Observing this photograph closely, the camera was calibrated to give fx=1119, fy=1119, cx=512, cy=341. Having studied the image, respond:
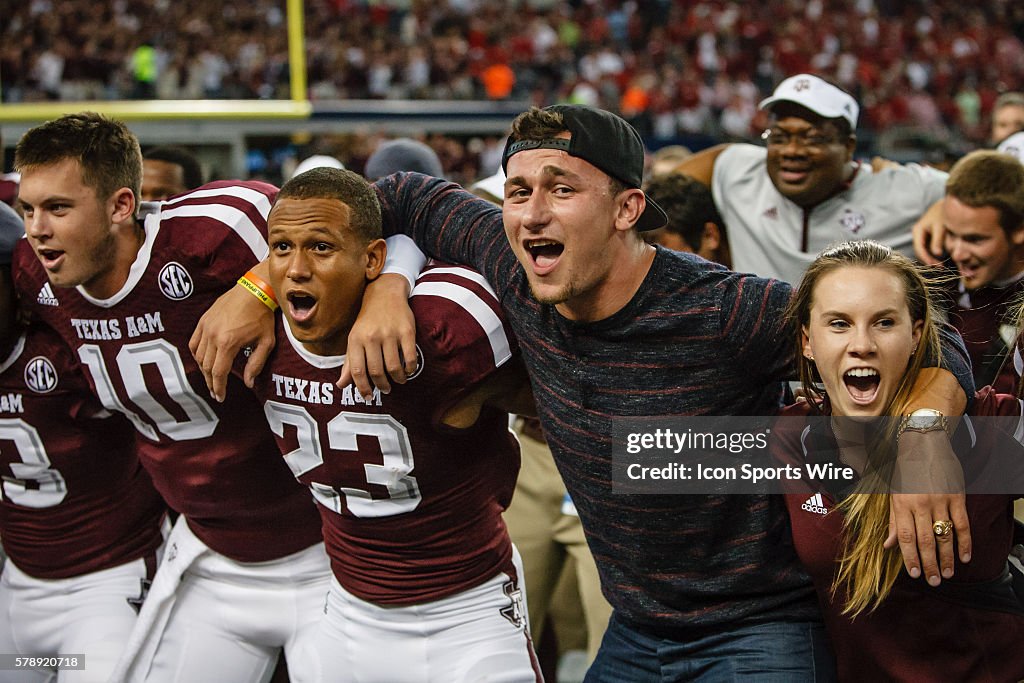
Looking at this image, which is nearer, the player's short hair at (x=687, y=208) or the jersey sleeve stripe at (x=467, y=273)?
the jersey sleeve stripe at (x=467, y=273)

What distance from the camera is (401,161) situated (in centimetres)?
427

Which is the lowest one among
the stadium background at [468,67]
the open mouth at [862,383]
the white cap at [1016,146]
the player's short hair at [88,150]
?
the stadium background at [468,67]

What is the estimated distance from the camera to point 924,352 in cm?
207

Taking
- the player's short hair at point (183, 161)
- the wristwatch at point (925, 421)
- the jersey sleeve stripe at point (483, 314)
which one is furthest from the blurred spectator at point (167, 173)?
the wristwatch at point (925, 421)

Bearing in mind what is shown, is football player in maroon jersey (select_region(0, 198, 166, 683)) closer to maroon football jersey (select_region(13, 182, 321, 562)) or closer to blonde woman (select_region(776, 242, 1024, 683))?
maroon football jersey (select_region(13, 182, 321, 562))

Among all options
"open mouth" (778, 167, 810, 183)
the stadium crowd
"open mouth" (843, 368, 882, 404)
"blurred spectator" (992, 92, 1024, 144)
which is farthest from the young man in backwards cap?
the stadium crowd

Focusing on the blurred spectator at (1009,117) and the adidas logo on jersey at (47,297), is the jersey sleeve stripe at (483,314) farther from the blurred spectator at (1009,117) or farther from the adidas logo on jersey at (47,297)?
the blurred spectator at (1009,117)

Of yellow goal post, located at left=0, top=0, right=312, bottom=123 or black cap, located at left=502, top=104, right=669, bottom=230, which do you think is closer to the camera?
black cap, located at left=502, top=104, right=669, bottom=230

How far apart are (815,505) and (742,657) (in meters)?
0.33

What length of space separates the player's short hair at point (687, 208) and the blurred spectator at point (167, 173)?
1800 mm

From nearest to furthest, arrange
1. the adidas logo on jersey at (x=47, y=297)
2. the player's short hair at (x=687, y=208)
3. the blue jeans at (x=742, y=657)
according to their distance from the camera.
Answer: the blue jeans at (x=742, y=657), the adidas logo on jersey at (x=47, y=297), the player's short hair at (x=687, y=208)

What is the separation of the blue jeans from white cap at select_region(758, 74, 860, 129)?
2.25 m

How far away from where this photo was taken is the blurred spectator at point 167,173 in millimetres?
4191

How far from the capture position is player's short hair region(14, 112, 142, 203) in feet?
8.81
